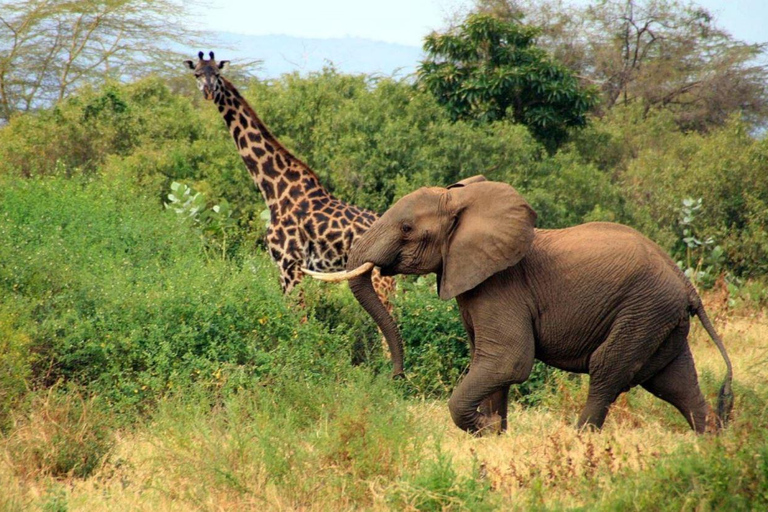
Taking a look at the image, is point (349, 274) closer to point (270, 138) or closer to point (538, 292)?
point (538, 292)

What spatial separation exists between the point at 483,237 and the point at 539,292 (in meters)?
0.47

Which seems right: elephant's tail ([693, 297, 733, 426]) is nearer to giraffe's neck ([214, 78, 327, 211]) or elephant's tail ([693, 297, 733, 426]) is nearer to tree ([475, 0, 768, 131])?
giraffe's neck ([214, 78, 327, 211])

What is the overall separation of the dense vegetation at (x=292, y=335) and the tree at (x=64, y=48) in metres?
9.41

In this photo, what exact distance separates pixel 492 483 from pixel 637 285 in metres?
1.43

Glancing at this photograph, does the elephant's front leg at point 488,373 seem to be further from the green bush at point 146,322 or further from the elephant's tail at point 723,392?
the green bush at point 146,322

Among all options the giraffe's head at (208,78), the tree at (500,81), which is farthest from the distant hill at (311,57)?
the giraffe's head at (208,78)

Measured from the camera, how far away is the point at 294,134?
13.5 meters

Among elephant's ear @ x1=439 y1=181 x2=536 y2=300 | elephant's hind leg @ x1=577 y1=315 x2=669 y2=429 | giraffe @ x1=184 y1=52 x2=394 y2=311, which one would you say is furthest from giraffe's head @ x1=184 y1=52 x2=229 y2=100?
elephant's hind leg @ x1=577 y1=315 x2=669 y2=429

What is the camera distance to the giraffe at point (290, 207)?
9.09 metres

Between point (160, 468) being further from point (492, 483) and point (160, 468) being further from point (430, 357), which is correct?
point (430, 357)

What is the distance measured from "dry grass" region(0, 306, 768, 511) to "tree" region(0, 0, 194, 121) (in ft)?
58.4

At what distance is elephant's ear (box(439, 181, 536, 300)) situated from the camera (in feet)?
19.7

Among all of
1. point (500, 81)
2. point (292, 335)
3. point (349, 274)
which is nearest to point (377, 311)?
point (349, 274)

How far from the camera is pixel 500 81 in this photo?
14.7 metres
